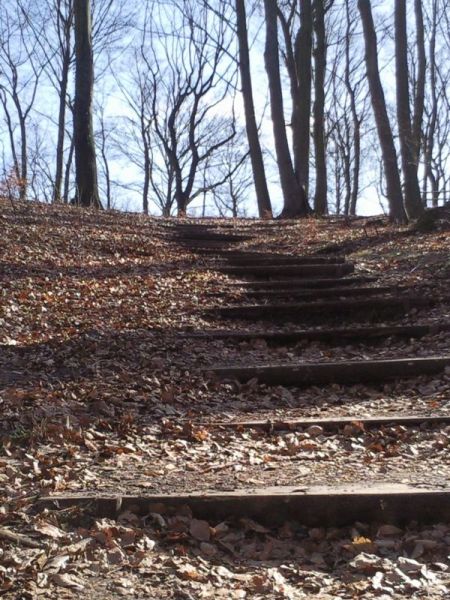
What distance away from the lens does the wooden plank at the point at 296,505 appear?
296cm

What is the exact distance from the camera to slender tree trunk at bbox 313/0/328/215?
683 inches

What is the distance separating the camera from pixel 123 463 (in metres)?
3.60

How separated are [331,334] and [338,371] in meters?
1.08

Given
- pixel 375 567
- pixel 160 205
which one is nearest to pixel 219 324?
pixel 375 567

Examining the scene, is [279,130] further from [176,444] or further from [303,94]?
[176,444]

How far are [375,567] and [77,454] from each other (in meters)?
1.79

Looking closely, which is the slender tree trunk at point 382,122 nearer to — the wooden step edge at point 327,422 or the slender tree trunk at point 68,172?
the wooden step edge at point 327,422

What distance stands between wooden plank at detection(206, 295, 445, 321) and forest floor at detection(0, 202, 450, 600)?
0.14 m

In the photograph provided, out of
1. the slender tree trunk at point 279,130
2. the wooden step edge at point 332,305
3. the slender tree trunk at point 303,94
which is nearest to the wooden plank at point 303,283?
the wooden step edge at point 332,305

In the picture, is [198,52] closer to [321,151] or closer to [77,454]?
[321,151]

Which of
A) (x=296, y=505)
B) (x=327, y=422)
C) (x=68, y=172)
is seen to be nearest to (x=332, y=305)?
(x=327, y=422)

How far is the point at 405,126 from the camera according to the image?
1225 cm

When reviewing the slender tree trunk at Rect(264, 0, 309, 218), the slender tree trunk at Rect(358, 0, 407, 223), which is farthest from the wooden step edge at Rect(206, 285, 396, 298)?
the slender tree trunk at Rect(264, 0, 309, 218)

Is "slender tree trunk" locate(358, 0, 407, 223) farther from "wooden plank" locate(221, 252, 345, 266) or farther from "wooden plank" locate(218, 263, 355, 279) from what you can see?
"wooden plank" locate(218, 263, 355, 279)
